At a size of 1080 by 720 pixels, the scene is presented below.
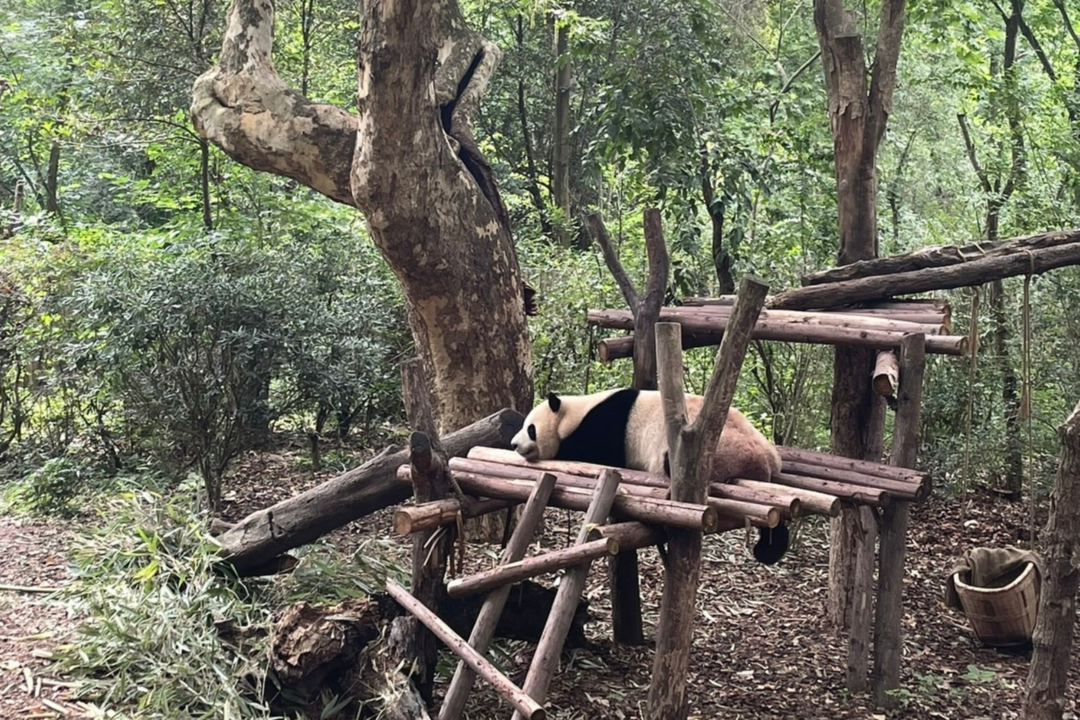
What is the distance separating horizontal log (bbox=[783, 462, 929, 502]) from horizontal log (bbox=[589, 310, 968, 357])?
2.33ft

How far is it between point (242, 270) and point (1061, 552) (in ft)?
20.1

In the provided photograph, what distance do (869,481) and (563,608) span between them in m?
1.84

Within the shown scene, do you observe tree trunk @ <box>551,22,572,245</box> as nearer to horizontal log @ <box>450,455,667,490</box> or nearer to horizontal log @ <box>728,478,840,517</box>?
horizontal log @ <box>450,455,667,490</box>

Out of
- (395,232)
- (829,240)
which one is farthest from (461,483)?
(829,240)

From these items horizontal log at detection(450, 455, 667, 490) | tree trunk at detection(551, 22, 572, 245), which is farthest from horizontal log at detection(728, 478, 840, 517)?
tree trunk at detection(551, 22, 572, 245)

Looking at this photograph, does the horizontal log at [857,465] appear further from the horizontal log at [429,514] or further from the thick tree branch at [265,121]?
the thick tree branch at [265,121]

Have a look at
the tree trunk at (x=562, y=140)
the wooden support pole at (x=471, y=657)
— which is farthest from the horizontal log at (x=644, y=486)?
the tree trunk at (x=562, y=140)

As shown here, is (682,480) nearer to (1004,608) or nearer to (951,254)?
(951,254)

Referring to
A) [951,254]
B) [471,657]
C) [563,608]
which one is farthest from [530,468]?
[951,254]

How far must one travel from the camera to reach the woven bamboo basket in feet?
18.8

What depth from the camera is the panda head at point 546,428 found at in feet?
17.9

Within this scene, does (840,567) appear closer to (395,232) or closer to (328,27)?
(395,232)

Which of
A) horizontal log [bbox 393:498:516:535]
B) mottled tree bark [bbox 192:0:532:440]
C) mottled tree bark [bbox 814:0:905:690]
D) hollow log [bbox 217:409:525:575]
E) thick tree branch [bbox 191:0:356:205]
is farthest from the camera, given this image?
thick tree branch [bbox 191:0:356:205]

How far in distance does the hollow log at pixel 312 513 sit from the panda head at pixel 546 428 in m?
0.73
